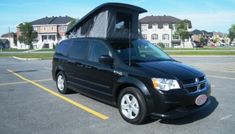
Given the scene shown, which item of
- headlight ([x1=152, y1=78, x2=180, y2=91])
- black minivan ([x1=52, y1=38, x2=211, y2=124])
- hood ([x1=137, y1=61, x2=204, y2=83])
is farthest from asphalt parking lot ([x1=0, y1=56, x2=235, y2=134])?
hood ([x1=137, y1=61, x2=204, y2=83])

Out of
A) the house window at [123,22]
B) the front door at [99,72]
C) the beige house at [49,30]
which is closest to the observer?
the front door at [99,72]

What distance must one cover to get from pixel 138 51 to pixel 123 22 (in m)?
2.78

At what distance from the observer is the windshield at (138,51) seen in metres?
5.31

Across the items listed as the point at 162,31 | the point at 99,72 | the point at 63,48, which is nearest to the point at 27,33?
the point at 162,31

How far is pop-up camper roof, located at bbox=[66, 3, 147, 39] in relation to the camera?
25.3 ft

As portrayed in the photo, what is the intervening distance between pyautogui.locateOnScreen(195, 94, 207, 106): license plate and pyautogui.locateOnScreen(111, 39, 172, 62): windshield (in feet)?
4.20

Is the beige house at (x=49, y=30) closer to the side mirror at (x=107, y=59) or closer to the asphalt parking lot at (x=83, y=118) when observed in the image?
the asphalt parking lot at (x=83, y=118)

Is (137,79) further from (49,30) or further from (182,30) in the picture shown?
(49,30)

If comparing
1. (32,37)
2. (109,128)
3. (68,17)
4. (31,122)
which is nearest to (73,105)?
(31,122)

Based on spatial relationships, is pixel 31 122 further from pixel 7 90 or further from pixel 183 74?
pixel 7 90

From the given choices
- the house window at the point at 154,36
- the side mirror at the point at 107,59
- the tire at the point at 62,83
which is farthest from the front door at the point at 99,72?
the house window at the point at 154,36

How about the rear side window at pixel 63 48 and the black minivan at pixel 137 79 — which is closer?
the black minivan at pixel 137 79

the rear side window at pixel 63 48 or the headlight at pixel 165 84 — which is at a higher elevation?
the rear side window at pixel 63 48

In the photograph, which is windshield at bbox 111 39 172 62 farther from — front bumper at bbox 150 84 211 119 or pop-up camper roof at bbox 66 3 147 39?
pop-up camper roof at bbox 66 3 147 39
